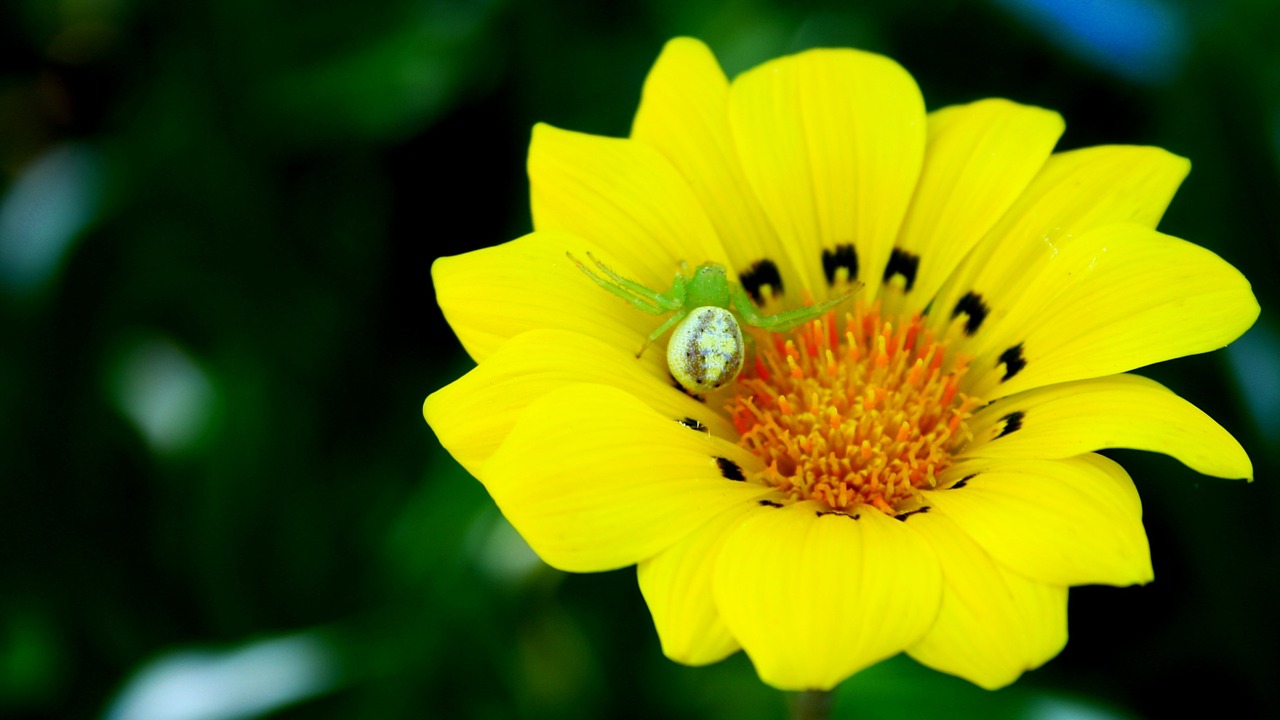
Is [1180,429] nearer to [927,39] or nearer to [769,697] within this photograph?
[769,697]

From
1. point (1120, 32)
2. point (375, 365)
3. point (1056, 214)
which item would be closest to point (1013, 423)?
point (1056, 214)

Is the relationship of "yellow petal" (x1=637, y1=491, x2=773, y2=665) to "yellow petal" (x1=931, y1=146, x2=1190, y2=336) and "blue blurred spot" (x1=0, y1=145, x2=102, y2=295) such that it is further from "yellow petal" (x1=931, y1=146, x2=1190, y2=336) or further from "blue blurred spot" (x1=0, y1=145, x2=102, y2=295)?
"blue blurred spot" (x1=0, y1=145, x2=102, y2=295)

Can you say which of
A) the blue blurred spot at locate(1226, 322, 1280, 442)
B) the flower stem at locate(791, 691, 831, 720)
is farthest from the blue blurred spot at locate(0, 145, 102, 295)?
the blue blurred spot at locate(1226, 322, 1280, 442)

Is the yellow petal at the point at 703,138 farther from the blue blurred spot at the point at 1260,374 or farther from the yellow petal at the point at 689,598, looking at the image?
the blue blurred spot at the point at 1260,374

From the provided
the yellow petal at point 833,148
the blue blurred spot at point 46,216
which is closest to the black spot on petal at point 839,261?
the yellow petal at point 833,148

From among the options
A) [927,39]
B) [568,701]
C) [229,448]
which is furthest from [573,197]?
[927,39]
